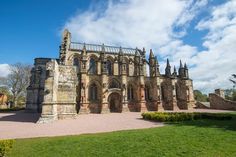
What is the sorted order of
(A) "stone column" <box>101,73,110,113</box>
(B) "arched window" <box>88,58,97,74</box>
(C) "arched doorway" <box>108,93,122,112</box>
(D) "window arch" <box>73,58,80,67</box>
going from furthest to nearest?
(B) "arched window" <box>88,58,97,74</box>
(D) "window arch" <box>73,58,80,67</box>
(C) "arched doorway" <box>108,93,122,112</box>
(A) "stone column" <box>101,73,110,113</box>

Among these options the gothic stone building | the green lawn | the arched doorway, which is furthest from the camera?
the arched doorway

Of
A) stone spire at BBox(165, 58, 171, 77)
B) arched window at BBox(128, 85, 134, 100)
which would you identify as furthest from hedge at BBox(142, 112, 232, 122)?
stone spire at BBox(165, 58, 171, 77)

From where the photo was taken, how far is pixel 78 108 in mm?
30859

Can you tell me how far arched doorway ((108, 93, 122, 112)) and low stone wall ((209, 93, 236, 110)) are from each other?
21791 mm

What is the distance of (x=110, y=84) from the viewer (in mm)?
34844

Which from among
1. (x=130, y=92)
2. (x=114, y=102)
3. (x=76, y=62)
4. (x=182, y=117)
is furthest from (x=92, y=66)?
(x=182, y=117)

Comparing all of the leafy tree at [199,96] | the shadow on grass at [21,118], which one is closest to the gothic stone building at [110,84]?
the shadow on grass at [21,118]

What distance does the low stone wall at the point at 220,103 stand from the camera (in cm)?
3428

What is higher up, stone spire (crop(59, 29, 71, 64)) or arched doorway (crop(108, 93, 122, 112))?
stone spire (crop(59, 29, 71, 64))

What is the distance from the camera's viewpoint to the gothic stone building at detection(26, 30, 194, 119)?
30.9 m

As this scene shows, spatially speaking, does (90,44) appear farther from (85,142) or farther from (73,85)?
(85,142)

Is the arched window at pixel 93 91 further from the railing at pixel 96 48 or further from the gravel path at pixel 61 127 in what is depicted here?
the gravel path at pixel 61 127

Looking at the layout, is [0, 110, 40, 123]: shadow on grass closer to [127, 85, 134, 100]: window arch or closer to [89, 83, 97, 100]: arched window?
[89, 83, 97, 100]: arched window

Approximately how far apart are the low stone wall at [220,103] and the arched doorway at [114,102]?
21.8 metres
